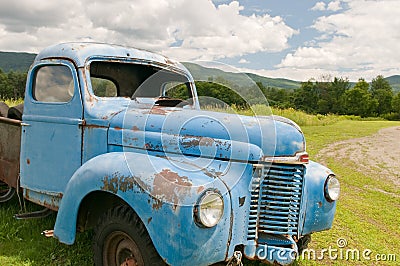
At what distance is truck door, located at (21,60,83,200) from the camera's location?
12.8 ft

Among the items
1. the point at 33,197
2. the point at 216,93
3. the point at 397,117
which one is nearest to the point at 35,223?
the point at 33,197

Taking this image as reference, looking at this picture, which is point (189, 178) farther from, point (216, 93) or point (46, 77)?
point (46, 77)

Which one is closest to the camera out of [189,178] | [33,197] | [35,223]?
[189,178]

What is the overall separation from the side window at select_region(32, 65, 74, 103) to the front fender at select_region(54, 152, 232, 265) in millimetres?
1030

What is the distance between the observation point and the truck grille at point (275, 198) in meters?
3.22

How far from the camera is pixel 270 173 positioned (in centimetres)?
327

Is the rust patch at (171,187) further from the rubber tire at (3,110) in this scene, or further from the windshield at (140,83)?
the rubber tire at (3,110)

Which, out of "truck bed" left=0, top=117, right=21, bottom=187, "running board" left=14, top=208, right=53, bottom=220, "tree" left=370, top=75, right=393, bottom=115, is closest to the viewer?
"running board" left=14, top=208, right=53, bottom=220

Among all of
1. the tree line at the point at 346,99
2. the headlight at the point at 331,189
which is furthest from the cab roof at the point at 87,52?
the tree line at the point at 346,99

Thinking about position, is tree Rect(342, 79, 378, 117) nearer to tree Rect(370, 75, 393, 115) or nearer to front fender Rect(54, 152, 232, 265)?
tree Rect(370, 75, 393, 115)

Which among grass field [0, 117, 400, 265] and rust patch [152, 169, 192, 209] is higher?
rust patch [152, 169, 192, 209]

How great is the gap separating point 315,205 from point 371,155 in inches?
488

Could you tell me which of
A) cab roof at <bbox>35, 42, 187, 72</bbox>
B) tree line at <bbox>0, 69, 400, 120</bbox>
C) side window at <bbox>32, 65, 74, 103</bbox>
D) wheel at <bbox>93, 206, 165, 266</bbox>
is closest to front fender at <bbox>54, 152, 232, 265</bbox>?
wheel at <bbox>93, 206, 165, 266</bbox>

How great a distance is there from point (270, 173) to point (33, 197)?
2.55m
